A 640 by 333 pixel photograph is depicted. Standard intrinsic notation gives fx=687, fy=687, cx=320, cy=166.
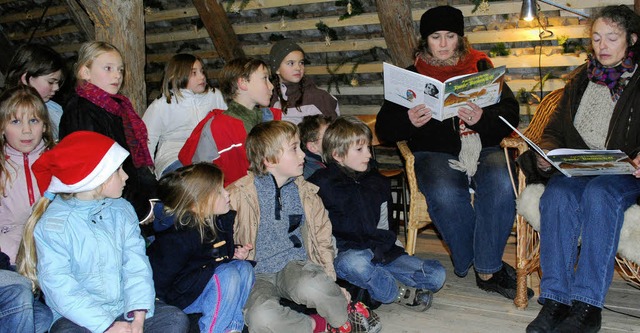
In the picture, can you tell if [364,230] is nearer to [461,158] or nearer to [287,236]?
[287,236]

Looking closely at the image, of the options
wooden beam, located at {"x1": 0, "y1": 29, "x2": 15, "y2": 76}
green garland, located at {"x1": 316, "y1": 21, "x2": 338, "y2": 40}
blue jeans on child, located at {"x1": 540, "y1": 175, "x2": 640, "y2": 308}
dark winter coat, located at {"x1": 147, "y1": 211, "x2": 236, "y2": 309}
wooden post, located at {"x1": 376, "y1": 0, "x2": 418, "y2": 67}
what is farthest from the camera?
wooden beam, located at {"x1": 0, "y1": 29, "x2": 15, "y2": 76}

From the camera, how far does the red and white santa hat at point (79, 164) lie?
2309 mm

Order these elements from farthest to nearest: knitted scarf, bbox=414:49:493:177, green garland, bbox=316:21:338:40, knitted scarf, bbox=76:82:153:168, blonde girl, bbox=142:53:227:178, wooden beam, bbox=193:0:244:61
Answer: wooden beam, bbox=193:0:244:61 → green garland, bbox=316:21:338:40 → blonde girl, bbox=142:53:227:178 → knitted scarf, bbox=414:49:493:177 → knitted scarf, bbox=76:82:153:168

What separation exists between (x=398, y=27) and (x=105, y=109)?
2.02m

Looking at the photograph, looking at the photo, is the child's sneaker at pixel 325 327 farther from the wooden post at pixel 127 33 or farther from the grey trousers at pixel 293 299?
the wooden post at pixel 127 33

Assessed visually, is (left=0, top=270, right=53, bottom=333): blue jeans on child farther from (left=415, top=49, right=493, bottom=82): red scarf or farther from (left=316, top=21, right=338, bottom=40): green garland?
(left=316, top=21, right=338, bottom=40): green garland

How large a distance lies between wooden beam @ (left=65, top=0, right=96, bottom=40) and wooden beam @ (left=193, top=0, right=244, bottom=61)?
0.94 meters

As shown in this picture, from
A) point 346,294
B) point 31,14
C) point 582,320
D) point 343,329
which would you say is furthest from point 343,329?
point 31,14

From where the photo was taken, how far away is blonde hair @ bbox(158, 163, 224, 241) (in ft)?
8.64

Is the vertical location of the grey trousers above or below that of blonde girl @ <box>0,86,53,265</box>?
below

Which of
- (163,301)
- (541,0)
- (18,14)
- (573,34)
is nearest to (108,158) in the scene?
(163,301)

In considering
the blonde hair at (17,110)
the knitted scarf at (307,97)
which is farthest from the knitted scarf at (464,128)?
the blonde hair at (17,110)

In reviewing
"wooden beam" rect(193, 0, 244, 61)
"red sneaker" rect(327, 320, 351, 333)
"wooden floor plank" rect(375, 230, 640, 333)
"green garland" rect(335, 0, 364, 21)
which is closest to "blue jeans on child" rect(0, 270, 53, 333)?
"red sneaker" rect(327, 320, 351, 333)

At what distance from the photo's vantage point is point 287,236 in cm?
295
